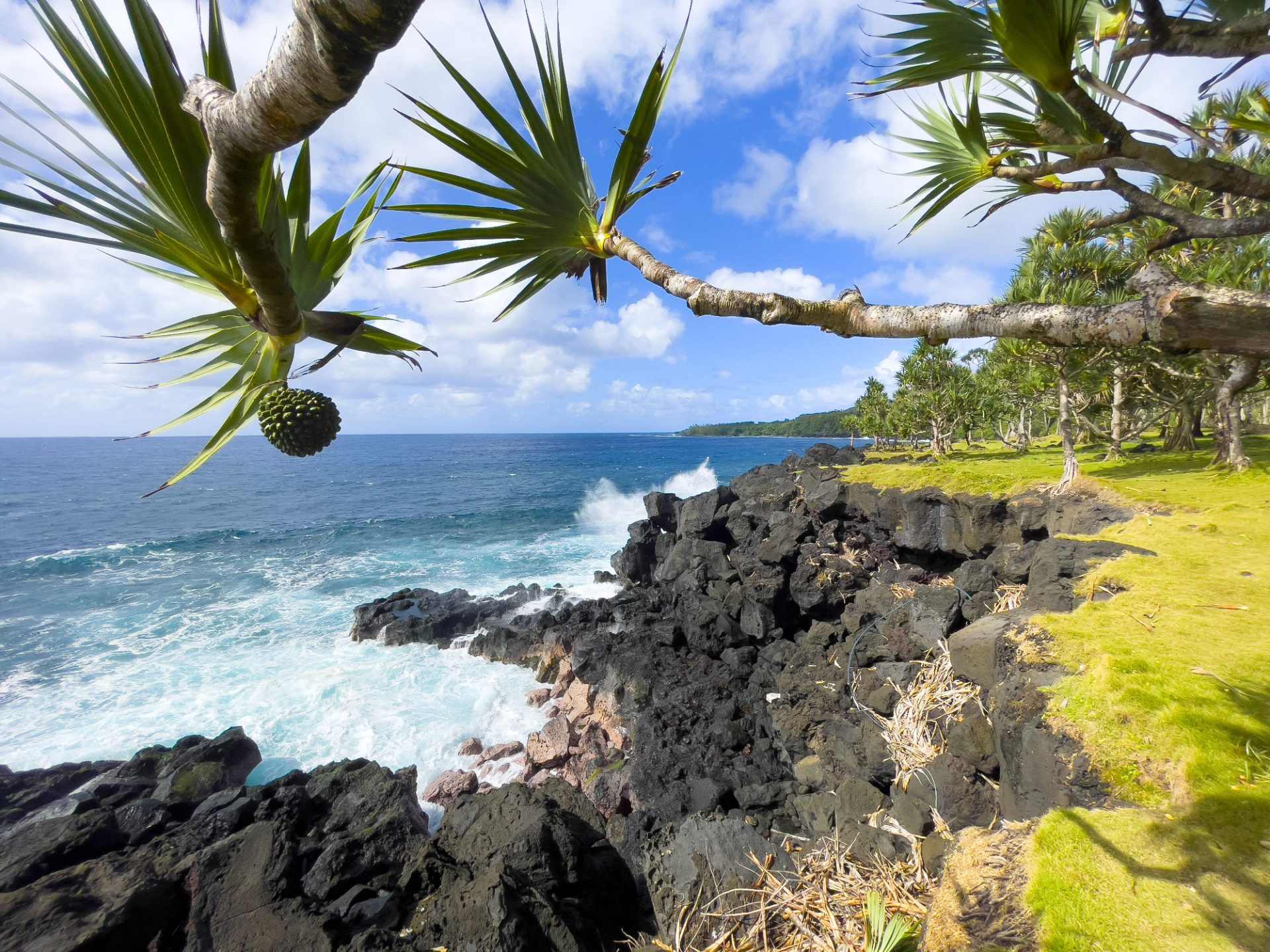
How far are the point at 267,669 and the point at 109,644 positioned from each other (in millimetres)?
5698

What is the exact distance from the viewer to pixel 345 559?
74.8ft

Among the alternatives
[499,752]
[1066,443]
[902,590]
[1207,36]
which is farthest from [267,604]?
[1066,443]

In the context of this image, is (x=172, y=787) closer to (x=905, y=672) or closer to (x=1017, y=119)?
(x=905, y=672)

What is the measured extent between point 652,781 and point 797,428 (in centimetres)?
15286

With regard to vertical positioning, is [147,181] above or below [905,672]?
above

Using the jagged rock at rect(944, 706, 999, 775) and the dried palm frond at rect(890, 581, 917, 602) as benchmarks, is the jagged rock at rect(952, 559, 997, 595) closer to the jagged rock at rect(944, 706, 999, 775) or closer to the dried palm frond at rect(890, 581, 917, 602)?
the dried palm frond at rect(890, 581, 917, 602)

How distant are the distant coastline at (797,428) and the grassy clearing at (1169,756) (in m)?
108

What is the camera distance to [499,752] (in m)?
→ 8.96

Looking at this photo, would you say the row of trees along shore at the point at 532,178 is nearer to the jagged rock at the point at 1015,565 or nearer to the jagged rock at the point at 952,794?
the jagged rock at the point at 952,794

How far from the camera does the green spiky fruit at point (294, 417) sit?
135 cm

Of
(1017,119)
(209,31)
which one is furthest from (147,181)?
(1017,119)

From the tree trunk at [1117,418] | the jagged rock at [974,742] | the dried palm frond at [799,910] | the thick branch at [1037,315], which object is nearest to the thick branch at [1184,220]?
the thick branch at [1037,315]

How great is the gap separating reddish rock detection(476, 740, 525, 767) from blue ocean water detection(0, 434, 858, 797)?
51cm

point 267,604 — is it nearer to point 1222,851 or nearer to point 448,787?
point 448,787
